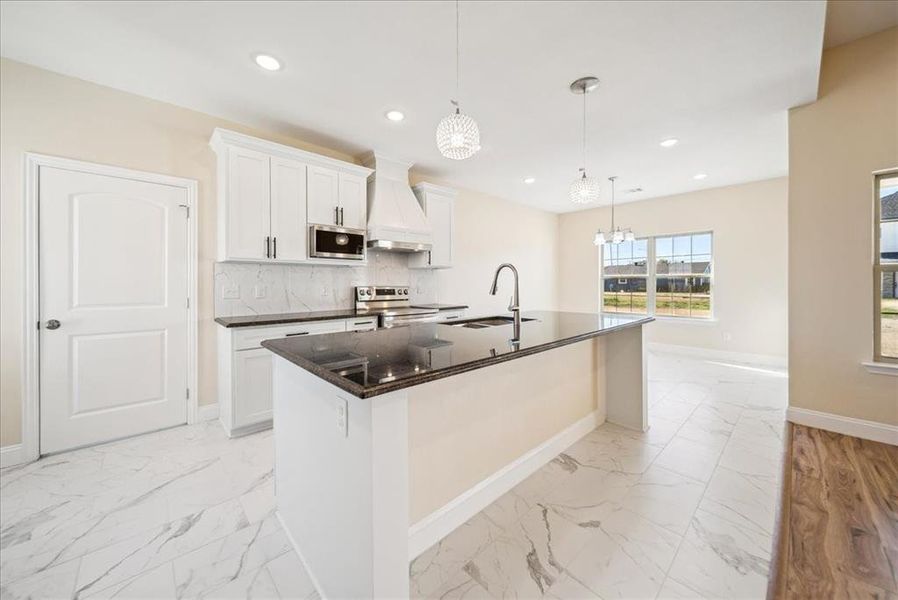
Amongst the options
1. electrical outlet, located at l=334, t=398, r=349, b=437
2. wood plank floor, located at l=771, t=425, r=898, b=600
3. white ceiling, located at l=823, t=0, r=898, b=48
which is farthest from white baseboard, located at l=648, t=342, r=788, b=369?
electrical outlet, located at l=334, t=398, r=349, b=437

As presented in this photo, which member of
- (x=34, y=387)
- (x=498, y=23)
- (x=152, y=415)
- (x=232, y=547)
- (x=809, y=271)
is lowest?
(x=232, y=547)

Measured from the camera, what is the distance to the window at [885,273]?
264 centimetres

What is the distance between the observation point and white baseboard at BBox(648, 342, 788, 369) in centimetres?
503

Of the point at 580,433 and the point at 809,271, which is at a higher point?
the point at 809,271

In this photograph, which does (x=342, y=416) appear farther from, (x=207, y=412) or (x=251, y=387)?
(x=207, y=412)

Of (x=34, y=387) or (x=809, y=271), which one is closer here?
(x=34, y=387)

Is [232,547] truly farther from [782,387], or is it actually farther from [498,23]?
[782,387]

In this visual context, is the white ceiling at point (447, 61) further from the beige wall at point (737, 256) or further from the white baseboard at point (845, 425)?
the white baseboard at point (845, 425)

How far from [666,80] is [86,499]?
4629mm

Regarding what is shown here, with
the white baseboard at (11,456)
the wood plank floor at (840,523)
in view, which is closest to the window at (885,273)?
the wood plank floor at (840,523)

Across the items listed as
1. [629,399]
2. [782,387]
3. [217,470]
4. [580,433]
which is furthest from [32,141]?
[782,387]

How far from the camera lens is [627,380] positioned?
9.53 feet

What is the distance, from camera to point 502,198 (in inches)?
238

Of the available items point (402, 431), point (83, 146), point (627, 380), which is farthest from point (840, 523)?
point (83, 146)
